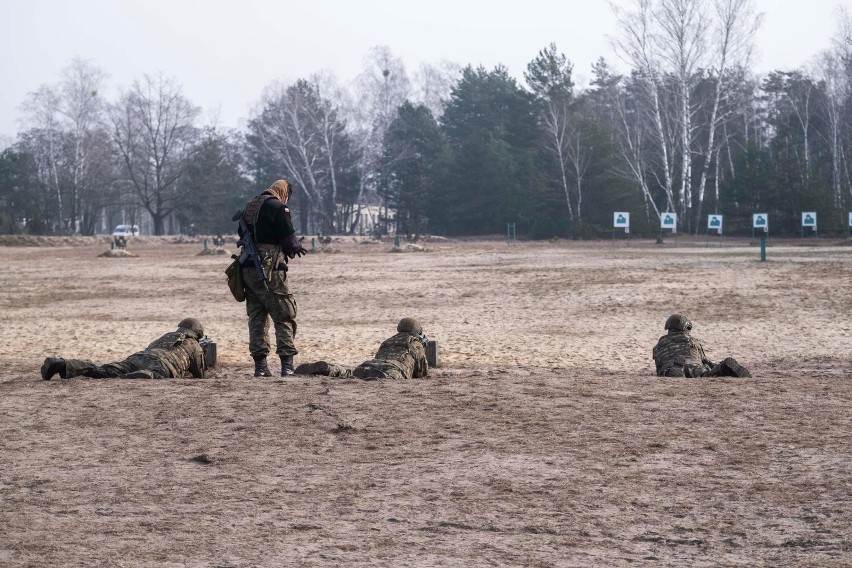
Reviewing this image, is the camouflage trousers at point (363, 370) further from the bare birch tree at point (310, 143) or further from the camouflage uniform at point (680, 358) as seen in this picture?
the bare birch tree at point (310, 143)

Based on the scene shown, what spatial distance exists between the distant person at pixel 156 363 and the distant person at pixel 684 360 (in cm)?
448

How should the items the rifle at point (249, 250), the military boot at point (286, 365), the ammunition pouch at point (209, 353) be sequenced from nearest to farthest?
the rifle at point (249, 250) < the military boot at point (286, 365) < the ammunition pouch at point (209, 353)

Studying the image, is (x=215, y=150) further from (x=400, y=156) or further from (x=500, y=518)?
(x=500, y=518)

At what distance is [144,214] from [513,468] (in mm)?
143465

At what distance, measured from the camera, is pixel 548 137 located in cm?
7150

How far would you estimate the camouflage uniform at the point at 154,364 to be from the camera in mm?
10047

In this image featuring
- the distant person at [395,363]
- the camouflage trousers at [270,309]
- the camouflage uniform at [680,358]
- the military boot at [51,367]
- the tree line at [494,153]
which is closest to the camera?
the military boot at [51,367]

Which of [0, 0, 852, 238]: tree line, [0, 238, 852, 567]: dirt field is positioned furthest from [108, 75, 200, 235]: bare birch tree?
[0, 238, 852, 567]: dirt field

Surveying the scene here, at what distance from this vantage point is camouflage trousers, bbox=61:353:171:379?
10.1 meters

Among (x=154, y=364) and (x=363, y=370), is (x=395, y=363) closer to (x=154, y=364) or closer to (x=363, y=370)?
(x=363, y=370)

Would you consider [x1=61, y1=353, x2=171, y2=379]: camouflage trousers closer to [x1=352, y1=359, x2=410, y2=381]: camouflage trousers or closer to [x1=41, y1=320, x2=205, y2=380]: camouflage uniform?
[x1=41, y1=320, x2=205, y2=380]: camouflage uniform

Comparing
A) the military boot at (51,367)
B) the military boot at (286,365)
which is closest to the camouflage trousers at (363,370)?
the military boot at (286,365)

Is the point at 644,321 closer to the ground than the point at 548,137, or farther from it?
closer to the ground

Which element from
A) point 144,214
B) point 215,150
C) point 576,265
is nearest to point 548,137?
point 215,150
